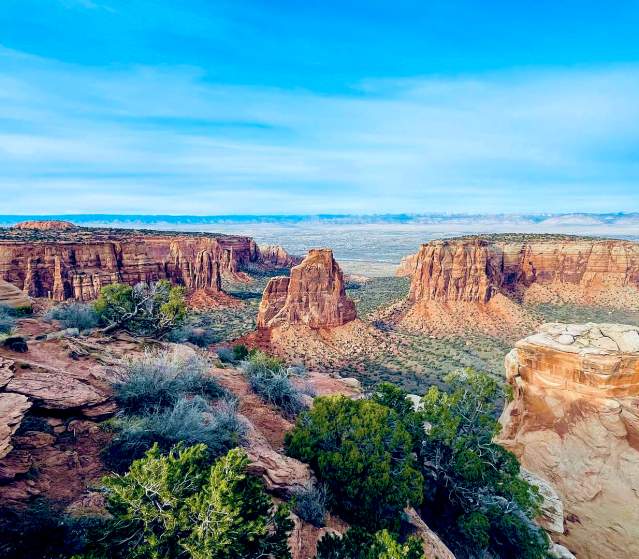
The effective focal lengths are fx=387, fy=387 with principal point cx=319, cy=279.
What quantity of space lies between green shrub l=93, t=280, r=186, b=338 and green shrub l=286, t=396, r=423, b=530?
1167 cm

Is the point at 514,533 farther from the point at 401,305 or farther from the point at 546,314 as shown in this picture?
the point at 546,314

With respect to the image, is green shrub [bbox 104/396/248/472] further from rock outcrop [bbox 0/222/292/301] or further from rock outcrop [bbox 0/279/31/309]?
rock outcrop [bbox 0/222/292/301]

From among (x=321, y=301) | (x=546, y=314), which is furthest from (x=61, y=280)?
(x=546, y=314)

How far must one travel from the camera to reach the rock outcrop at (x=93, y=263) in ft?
161

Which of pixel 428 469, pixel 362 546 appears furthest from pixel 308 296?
pixel 362 546

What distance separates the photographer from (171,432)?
9945 millimetres

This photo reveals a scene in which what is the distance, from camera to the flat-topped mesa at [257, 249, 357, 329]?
133 ft

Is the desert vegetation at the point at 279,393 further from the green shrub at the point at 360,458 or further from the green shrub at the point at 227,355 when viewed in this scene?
the green shrub at the point at 227,355

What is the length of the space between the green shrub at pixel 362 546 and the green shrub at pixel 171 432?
386 centimetres

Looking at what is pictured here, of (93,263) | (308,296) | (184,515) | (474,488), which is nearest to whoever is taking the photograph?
(184,515)

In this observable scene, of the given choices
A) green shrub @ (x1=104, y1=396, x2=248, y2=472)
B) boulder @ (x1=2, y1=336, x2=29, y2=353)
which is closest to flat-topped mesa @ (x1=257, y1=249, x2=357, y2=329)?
boulder @ (x1=2, y1=336, x2=29, y2=353)

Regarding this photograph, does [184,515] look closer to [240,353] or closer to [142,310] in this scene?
[142,310]

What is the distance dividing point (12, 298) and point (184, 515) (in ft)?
83.5

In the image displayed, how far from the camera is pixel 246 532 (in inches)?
253
